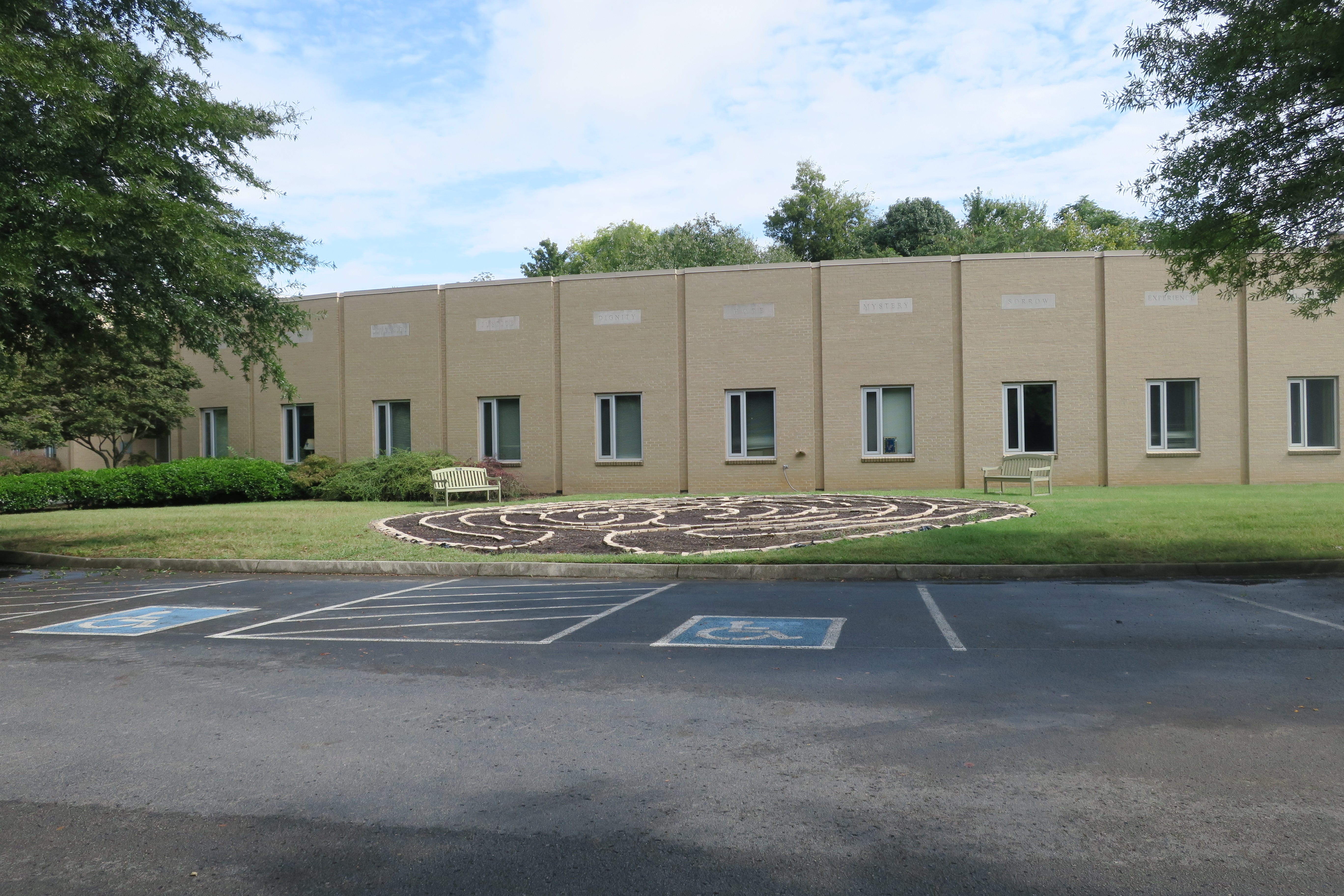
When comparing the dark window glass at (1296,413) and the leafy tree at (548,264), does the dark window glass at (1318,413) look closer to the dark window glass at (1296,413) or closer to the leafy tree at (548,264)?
the dark window glass at (1296,413)

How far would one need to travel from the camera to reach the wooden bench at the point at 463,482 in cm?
2406

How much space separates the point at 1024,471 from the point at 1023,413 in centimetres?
366

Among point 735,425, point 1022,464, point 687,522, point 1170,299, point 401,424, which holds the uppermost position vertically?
point 1170,299

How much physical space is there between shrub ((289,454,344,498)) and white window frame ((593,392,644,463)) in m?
8.01

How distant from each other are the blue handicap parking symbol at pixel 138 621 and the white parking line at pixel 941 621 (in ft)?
23.9

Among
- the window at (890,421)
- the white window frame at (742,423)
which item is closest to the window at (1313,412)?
the window at (890,421)

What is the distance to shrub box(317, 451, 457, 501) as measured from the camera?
25859mm

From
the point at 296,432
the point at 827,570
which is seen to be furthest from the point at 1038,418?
the point at 296,432

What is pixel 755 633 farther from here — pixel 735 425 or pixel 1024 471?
pixel 735 425

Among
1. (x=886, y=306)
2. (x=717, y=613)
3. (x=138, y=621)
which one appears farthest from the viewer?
(x=886, y=306)

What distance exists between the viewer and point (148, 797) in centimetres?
453

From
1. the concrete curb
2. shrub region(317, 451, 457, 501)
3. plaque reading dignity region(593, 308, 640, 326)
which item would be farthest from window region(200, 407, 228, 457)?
the concrete curb

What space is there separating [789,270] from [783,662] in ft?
66.6

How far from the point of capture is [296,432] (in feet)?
101
